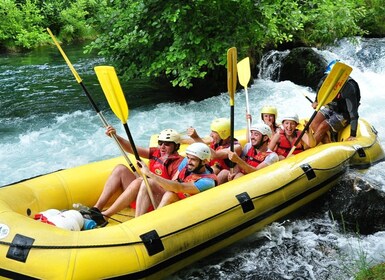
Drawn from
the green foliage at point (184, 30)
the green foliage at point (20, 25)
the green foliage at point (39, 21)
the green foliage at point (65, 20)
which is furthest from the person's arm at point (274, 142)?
the green foliage at point (65, 20)

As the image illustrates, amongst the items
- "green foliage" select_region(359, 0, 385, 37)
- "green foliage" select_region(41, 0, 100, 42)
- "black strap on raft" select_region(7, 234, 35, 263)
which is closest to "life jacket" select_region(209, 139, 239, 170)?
"black strap on raft" select_region(7, 234, 35, 263)

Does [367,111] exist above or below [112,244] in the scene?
below

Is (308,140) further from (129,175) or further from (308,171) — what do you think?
(129,175)

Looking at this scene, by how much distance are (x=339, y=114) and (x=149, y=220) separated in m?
2.82

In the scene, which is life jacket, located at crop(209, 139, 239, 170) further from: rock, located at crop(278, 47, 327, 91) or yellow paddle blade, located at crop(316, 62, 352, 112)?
rock, located at crop(278, 47, 327, 91)

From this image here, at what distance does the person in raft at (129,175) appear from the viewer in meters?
3.58

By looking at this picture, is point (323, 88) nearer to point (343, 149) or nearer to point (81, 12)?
point (343, 149)

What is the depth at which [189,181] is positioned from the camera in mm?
3484

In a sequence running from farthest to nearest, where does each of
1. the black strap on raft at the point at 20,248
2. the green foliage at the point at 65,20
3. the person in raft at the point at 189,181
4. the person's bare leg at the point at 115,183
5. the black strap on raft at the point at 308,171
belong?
the green foliage at the point at 65,20 < the black strap on raft at the point at 308,171 < the person's bare leg at the point at 115,183 < the person in raft at the point at 189,181 < the black strap on raft at the point at 20,248

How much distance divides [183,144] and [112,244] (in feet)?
6.37

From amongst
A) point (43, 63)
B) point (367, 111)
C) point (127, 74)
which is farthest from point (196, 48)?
point (43, 63)

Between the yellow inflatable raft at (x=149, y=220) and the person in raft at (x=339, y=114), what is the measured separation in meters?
0.36

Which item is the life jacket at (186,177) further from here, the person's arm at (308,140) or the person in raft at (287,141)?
the person's arm at (308,140)

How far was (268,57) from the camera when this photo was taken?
9648mm
